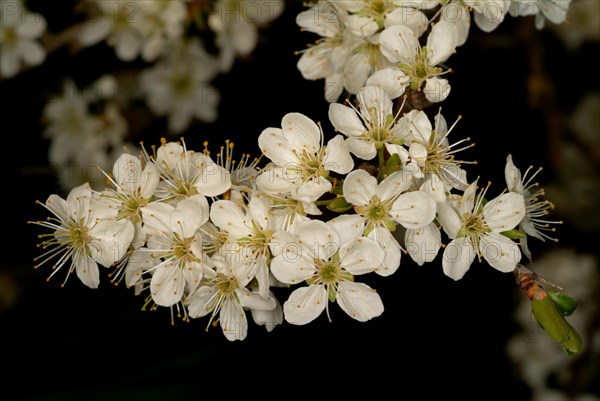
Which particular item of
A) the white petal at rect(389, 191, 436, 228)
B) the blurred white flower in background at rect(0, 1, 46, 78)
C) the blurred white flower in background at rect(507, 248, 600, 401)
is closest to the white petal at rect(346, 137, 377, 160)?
the white petal at rect(389, 191, 436, 228)

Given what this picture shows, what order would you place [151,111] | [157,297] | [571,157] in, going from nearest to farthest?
[157,297]
[151,111]
[571,157]

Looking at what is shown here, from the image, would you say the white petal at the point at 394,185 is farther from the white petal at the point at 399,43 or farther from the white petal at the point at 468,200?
the white petal at the point at 399,43

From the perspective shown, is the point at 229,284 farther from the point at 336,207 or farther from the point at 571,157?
the point at 571,157

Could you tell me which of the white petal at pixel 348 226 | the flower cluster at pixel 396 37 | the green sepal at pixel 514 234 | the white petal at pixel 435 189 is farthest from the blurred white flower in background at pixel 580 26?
the white petal at pixel 348 226

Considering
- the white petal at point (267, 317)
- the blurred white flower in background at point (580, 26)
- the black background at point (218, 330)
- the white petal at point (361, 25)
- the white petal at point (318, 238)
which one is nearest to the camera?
the white petal at point (318, 238)

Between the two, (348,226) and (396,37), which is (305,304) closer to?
(348,226)

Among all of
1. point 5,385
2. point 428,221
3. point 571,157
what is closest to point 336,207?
point 428,221
